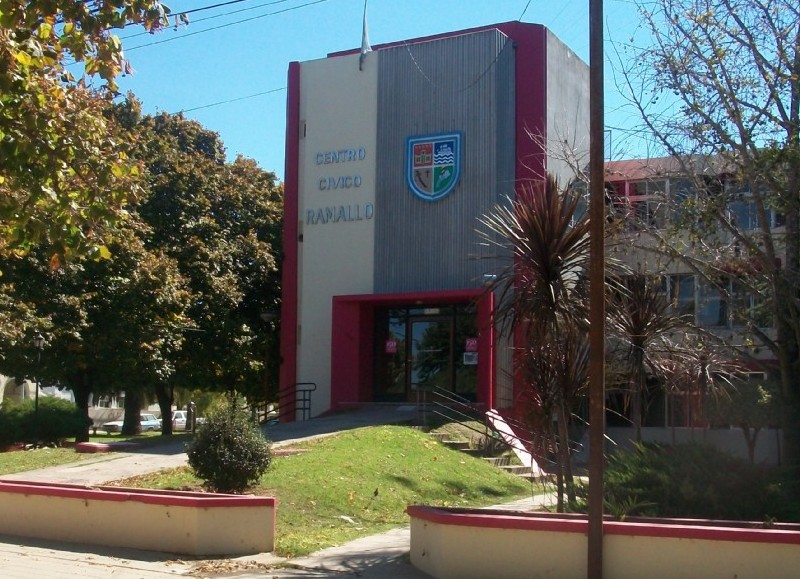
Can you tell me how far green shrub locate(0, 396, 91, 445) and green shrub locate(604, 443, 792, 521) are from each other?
1894cm

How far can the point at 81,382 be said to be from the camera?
3142 centimetres

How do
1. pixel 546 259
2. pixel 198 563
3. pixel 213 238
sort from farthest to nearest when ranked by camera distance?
pixel 213 238 → pixel 546 259 → pixel 198 563

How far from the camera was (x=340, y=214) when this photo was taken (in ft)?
90.7

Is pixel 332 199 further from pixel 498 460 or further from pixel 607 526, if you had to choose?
pixel 607 526

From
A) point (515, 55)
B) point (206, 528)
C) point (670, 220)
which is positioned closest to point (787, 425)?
point (670, 220)

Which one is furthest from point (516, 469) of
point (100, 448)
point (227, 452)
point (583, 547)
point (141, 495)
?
point (583, 547)

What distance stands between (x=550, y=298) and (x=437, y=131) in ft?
48.4

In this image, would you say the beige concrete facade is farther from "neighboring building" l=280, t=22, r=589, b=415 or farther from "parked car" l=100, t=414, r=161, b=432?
"parked car" l=100, t=414, r=161, b=432

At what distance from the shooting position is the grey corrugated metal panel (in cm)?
2566

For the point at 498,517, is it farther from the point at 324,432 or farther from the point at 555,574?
the point at 324,432

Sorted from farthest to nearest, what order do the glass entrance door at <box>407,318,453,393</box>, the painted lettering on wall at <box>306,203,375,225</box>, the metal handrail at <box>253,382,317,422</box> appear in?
the metal handrail at <box>253,382,317,422</box>, the painted lettering on wall at <box>306,203,375,225</box>, the glass entrance door at <box>407,318,453,393</box>

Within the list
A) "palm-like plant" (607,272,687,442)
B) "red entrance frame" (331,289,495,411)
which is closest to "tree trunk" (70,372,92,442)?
"red entrance frame" (331,289,495,411)

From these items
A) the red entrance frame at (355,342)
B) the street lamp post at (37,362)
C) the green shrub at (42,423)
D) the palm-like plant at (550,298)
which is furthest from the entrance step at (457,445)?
the green shrub at (42,423)

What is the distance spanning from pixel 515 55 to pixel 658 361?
475 inches
